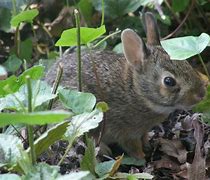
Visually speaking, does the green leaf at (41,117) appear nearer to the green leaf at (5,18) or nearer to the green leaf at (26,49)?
the green leaf at (26,49)

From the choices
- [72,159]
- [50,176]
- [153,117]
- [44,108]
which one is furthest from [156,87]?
[50,176]

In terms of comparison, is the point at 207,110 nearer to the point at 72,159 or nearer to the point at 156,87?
the point at 156,87

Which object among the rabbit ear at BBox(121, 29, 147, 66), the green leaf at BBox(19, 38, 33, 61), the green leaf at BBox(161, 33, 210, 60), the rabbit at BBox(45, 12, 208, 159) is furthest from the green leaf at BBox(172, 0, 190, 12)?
the green leaf at BBox(161, 33, 210, 60)

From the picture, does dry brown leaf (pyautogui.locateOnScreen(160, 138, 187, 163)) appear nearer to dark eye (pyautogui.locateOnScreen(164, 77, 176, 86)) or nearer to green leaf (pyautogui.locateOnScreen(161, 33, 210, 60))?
dark eye (pyautogui.locateOnScreen(164, 77, 176, 86))

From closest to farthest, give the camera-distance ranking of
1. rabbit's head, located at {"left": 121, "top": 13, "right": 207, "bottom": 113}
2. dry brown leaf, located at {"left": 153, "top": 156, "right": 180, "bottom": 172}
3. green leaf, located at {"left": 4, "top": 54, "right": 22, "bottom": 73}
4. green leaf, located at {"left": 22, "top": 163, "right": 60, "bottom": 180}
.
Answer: green leaf, located at {"left": 22, "top": 163, "right": 60, "bottom": 180}
dry brown leaf, located at {"left": 153, "top": 156, "right": 180, "bottom": 172}
rabbit's head, located at {"left": 121, "top": 13, "right": 207, "bottom": 113}
green leaf, located at {"left": 4, "top": 54, "right": 22, "bottom": 73}

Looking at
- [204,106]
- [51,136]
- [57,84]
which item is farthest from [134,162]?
[51,136]

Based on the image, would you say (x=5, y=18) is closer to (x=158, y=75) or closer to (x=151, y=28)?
(x=151, y=28)

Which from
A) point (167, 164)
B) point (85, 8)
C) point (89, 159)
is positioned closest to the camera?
point (89, 159)

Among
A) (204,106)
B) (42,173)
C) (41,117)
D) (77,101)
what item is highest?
(41,117)
